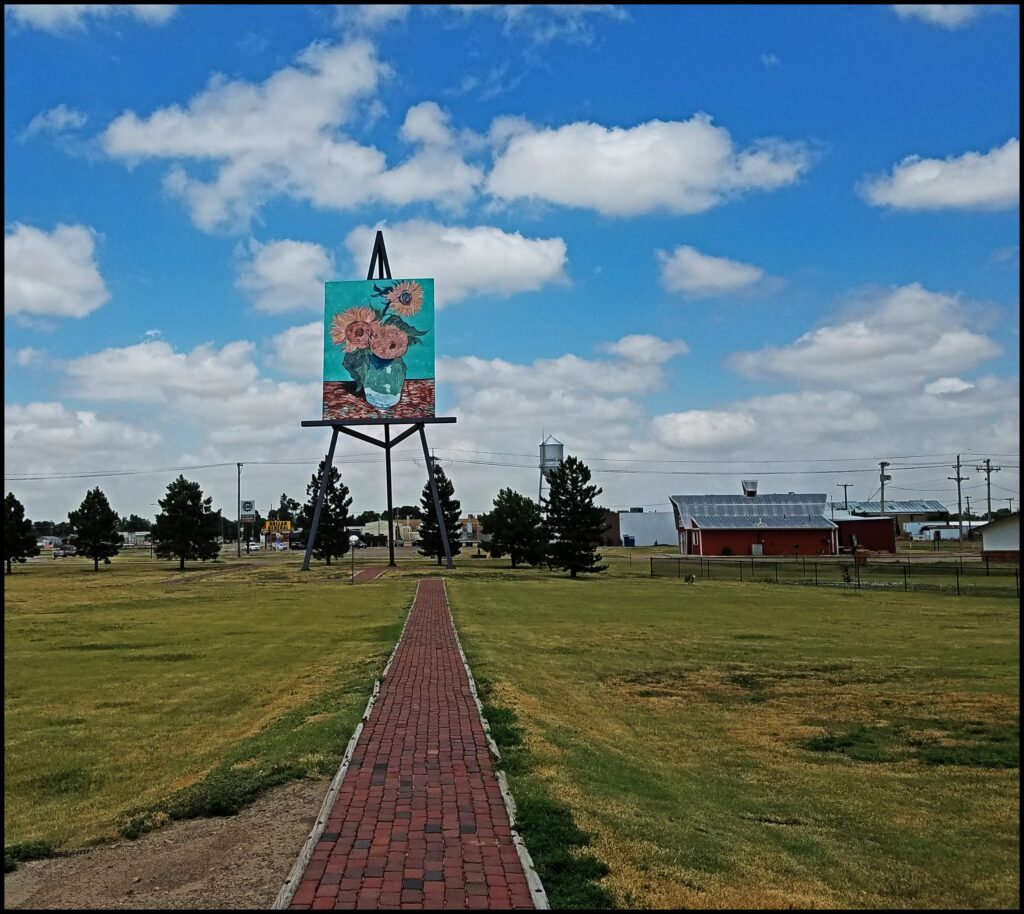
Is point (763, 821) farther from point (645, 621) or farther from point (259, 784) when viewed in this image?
point (645, 621)

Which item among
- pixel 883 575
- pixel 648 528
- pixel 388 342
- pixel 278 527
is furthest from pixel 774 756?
pixel 278 527

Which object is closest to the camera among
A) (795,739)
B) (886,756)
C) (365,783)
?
(365,783)

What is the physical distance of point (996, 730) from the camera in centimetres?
1231

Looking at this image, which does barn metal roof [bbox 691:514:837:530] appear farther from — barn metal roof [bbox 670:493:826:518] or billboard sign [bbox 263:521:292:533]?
billboard sign [bbox 263:521:292:533]

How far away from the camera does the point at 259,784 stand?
29.6 feet

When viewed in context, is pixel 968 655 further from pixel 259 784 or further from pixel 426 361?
pixel 426 361

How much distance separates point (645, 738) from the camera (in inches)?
482

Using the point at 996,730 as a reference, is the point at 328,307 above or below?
above

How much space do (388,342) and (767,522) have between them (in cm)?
4336

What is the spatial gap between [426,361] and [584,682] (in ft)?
140

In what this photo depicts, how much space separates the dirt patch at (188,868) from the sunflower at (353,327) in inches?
1967

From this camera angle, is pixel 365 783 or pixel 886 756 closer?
pixel 365 783

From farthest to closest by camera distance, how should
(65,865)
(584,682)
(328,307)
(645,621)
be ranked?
(328,307)
(645,621)
(584,682)
(65,865)

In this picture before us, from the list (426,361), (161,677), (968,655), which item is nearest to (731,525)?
(426,361)
